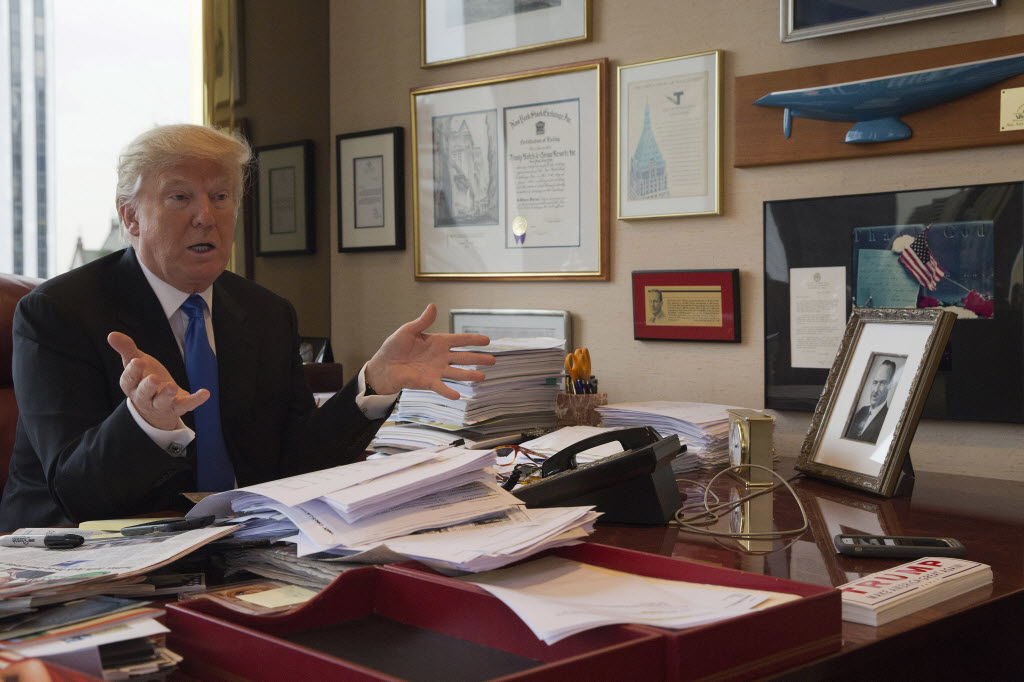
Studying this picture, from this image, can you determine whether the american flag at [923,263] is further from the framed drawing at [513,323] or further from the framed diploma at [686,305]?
the framed drawing at [513,323]

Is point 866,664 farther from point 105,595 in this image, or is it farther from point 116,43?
point 116,43

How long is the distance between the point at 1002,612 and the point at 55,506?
4.80ft

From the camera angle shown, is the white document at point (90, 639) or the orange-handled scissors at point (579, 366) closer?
the white document at point (90, 639)

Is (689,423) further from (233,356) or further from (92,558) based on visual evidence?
(92,558)

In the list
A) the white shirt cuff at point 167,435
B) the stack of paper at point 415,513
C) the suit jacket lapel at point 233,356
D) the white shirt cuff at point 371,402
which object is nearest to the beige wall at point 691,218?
the white shirt cuff at point 371,402

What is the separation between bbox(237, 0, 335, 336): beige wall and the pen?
2053 mm

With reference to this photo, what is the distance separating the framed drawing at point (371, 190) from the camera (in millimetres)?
2969

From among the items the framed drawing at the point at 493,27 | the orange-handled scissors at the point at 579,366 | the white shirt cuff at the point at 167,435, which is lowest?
the white shirt cuff at the point at 167,435

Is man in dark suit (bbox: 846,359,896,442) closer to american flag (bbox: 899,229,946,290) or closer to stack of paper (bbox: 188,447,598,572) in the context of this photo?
american flag (bbox: 899,229,946,290)

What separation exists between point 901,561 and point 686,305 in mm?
1226

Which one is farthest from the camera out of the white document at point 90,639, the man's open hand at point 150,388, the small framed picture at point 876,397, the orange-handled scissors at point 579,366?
the orange-handled scissors at point 579,366

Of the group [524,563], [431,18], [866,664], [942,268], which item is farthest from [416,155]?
[866,664]

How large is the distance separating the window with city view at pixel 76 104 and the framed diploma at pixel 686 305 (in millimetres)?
1415

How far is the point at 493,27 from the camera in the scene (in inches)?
107
